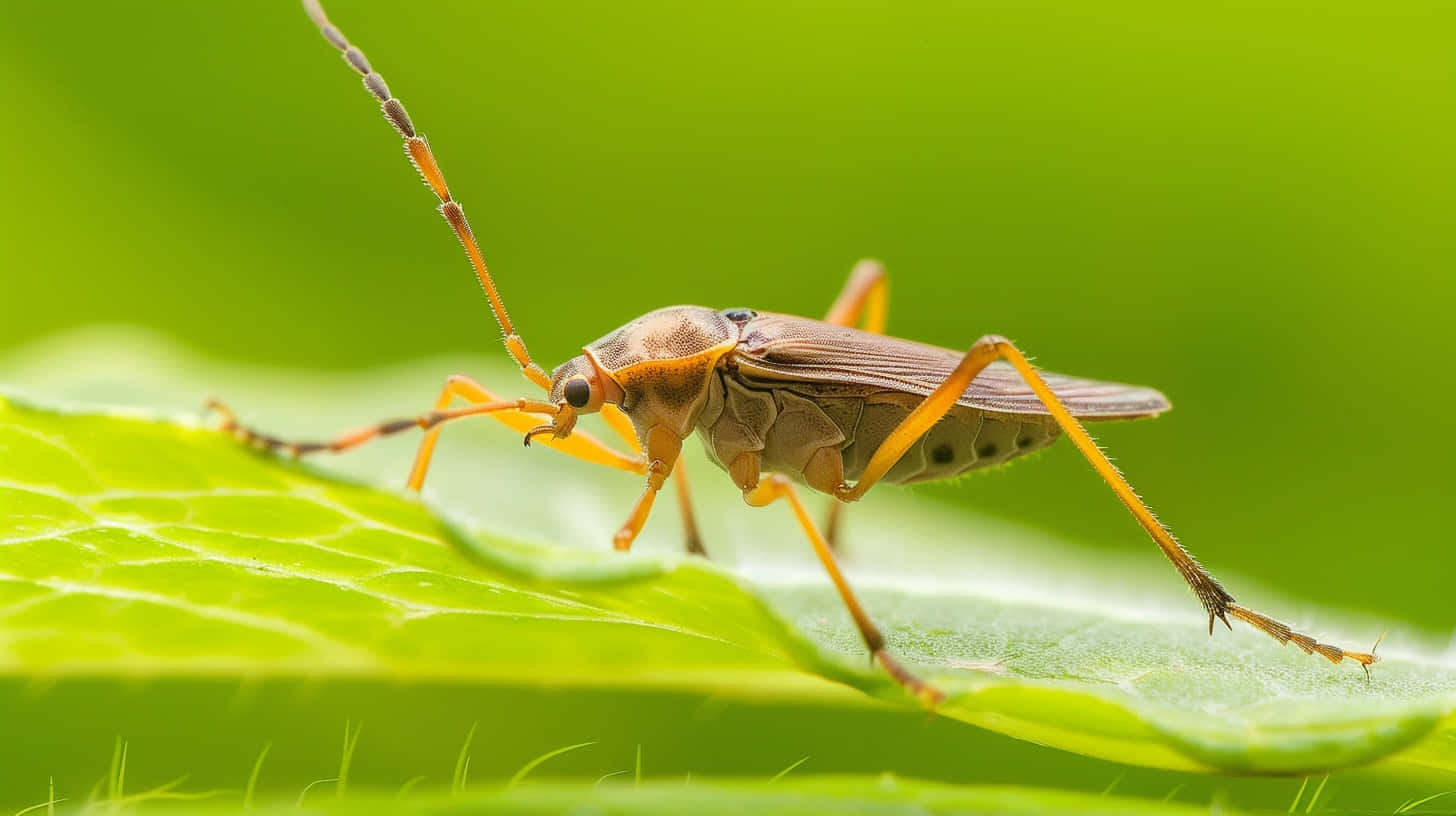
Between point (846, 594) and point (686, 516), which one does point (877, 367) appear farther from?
point (846, 594)

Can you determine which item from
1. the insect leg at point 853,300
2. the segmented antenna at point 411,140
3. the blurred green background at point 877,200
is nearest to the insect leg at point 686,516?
the insect leg at point 853,300

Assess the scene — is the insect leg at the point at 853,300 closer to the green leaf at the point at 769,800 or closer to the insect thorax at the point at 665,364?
the insect thorax at the point at 665,364

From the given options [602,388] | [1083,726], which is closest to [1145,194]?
[602,388]

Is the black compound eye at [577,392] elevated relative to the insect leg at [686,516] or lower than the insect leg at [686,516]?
elevated

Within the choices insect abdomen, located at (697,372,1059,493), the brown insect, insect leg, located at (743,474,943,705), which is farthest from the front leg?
insect leg, located at (743,474,943,705)

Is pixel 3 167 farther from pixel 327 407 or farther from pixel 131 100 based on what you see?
pixel 327 407

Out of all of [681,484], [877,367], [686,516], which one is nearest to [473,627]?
[877,367]
